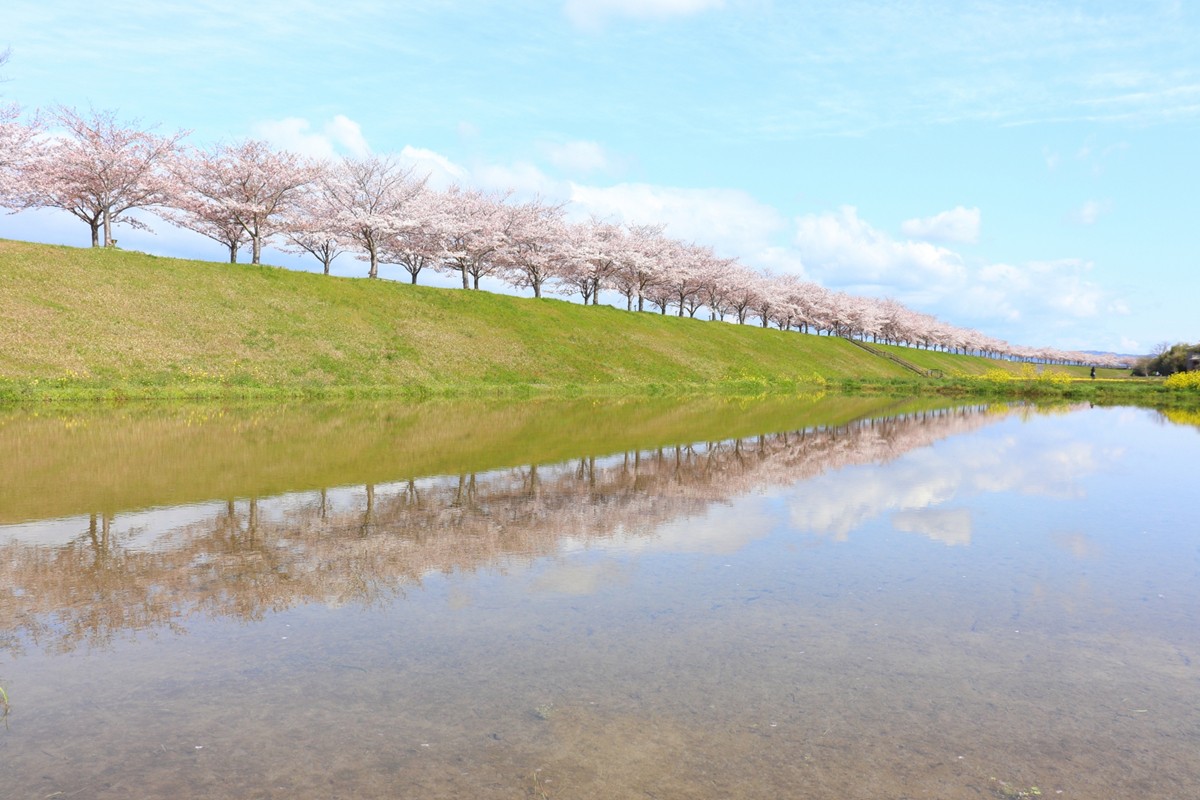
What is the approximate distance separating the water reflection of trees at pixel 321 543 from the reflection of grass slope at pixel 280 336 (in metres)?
24.3

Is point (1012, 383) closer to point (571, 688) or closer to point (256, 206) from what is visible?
point (256, 206)

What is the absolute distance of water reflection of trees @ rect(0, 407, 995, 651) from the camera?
6.40 metres

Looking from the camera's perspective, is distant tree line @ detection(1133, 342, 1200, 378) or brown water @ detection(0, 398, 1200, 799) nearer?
brown water @ detection(0, 398, 1200, 799)

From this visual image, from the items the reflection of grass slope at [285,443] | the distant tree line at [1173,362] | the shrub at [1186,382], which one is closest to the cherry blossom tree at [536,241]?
the reflection of grass slope at [285,443]

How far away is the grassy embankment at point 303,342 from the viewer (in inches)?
1307

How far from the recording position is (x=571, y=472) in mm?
14430

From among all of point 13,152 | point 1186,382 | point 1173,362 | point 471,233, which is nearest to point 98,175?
point 13,152

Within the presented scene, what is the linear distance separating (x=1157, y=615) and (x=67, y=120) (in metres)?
59.0

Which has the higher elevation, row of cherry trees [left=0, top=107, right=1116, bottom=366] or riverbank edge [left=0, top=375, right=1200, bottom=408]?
row of cherry trees [left=0, top=107, right=1116, bottom=366]

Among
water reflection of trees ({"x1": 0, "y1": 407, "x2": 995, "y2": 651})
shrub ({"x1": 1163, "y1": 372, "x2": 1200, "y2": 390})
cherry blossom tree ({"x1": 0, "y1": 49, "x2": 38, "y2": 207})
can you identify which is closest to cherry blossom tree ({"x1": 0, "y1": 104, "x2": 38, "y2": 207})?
cherry blossom tree ({"x1": 0, "y1": 49, "x2": 38, "y2": 207})

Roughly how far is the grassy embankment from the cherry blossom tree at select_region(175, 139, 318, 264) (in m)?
5.46

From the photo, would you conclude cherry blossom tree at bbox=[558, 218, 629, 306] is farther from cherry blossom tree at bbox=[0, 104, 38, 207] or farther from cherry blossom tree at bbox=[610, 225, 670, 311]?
cherry blossom tree at bbox=[0, 104, 38, 207]

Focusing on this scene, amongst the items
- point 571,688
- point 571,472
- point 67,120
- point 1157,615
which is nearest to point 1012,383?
point 571,472

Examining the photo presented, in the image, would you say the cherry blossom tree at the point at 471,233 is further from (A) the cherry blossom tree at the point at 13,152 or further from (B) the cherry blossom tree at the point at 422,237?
(A) the cherry blossom tree at the point at 13,152
